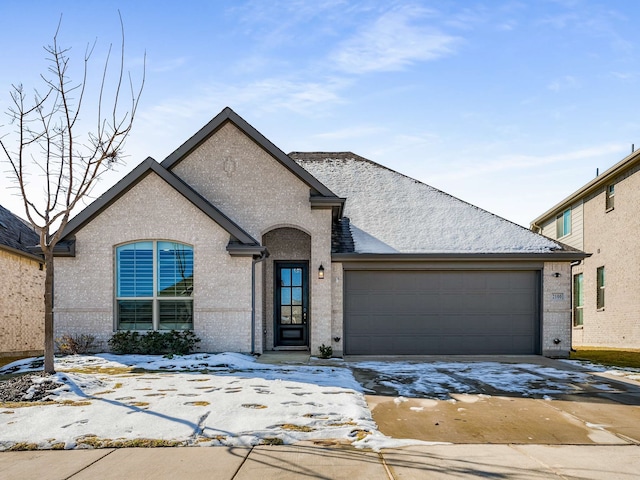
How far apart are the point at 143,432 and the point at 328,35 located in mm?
7751

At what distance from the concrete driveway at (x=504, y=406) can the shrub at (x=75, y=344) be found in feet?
20.8

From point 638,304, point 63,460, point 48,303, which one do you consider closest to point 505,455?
point 63,460

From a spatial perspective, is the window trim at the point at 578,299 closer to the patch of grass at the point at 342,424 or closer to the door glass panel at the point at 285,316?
the door glass panel at the point at 285,316

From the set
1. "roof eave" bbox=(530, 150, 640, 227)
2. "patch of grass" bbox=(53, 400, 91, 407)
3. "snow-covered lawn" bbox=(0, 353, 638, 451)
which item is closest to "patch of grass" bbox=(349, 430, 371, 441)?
"snow-covered lawn" bbox=(0, 353, 638, 451)

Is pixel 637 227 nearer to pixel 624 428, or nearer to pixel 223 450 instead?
pixel 624 428

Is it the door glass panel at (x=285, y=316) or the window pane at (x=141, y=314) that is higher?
the window pane at (x=141, y=314)

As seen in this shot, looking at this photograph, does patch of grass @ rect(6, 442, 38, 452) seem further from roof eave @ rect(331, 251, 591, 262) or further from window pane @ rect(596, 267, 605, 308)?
window pane @ rect(596, 267, 605, 308)

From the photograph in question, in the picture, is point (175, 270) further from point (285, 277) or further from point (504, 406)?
point (504, 406)

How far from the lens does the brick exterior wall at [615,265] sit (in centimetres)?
1831

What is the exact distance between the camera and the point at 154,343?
42.2 feet

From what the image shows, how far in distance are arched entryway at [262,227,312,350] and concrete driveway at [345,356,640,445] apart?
3.89m

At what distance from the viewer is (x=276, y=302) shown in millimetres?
15578

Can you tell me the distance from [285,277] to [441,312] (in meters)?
4.43

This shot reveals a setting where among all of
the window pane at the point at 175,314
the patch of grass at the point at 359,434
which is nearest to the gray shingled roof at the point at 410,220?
the window pane at the point at 175,314
